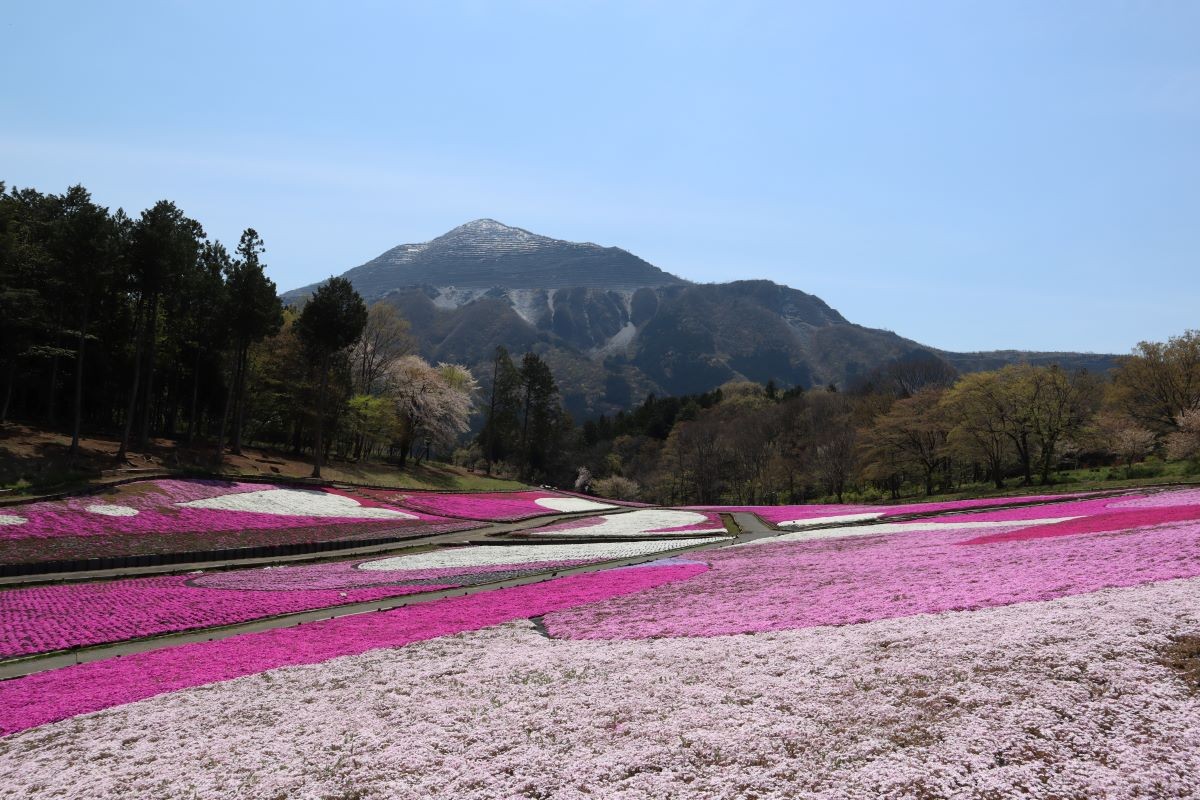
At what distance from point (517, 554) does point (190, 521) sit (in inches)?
619

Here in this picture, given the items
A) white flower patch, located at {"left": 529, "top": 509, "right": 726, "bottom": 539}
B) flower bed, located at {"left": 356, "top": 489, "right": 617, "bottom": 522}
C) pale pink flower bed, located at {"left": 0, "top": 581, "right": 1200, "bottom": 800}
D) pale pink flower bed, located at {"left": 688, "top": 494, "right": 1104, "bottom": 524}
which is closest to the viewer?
pale pink flower bed, located at {"left": 0, "top": 581, "right": 1200, "bottom": 800}

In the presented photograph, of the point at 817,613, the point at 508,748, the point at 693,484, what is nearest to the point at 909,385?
the point at 693,484

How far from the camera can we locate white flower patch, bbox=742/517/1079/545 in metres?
27.4

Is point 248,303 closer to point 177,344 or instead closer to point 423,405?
point 177,344

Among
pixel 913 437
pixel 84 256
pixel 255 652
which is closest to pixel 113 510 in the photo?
pixel 84 256

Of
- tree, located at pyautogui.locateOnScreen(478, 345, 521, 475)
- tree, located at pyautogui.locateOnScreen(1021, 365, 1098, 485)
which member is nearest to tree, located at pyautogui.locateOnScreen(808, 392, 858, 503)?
tree, located at pyautogui.locateOnScreen(1021, 365, 1098, 485)

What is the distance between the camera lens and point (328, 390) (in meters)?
64.0

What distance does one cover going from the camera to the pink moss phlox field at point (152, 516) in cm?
2665

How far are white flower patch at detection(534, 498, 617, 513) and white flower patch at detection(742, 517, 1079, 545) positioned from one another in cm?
2439

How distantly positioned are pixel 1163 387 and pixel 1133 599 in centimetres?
6567

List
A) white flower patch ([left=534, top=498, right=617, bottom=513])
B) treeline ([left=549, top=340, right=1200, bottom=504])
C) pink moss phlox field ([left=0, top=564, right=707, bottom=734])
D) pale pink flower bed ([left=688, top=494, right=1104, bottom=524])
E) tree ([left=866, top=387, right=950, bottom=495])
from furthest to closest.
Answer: tree ([left=866, top=387, right=950, bottom=495])
treeline ([left=549, top=340, right=1200, bottom=504])
white flower patch ([left=534, top=498, right=617, bottom=513])
pale pink flower bed ([left=688, top=494, right=1104, bottom=524])
pink moss phlox field ([left=0, top=564, right=707, bottom=734])

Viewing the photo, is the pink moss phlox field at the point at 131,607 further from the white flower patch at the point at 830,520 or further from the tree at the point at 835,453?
the tree at the point at 835,453

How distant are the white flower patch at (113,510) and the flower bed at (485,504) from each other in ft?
58.6

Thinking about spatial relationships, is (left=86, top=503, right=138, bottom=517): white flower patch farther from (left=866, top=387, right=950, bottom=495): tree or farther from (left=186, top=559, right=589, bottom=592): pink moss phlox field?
(left=866, top=387, right=950, bottom=495): tree
